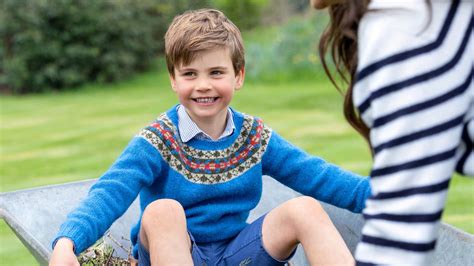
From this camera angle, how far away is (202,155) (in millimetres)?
2615

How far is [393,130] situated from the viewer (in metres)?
1.50

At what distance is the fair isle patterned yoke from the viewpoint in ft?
8.44

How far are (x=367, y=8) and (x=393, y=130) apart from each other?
0.69ft

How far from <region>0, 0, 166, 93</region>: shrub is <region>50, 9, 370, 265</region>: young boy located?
25.6 ft

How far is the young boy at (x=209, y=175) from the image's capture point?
7.89 feet

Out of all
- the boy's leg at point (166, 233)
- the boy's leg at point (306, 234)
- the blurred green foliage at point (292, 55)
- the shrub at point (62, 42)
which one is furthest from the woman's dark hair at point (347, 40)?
the shrub at point (62, 42)

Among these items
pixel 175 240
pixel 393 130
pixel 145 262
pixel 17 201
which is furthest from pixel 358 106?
Answer: pixel 17 201

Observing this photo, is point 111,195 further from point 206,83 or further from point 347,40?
point 347,40

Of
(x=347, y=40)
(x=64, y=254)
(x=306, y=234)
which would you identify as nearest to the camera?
(x=347, y=40)

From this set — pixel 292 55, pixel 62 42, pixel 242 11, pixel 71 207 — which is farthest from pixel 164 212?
pixel 242 11

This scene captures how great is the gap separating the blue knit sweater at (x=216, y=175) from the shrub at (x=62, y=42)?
7811 mm

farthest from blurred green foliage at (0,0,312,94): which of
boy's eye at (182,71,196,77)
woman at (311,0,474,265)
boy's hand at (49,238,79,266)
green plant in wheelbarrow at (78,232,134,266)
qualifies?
woman at (311,0,474,265)

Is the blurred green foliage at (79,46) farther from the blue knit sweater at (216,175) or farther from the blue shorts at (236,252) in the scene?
the blue shorts at (236,252)

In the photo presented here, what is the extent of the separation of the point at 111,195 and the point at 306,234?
0.53 meters
